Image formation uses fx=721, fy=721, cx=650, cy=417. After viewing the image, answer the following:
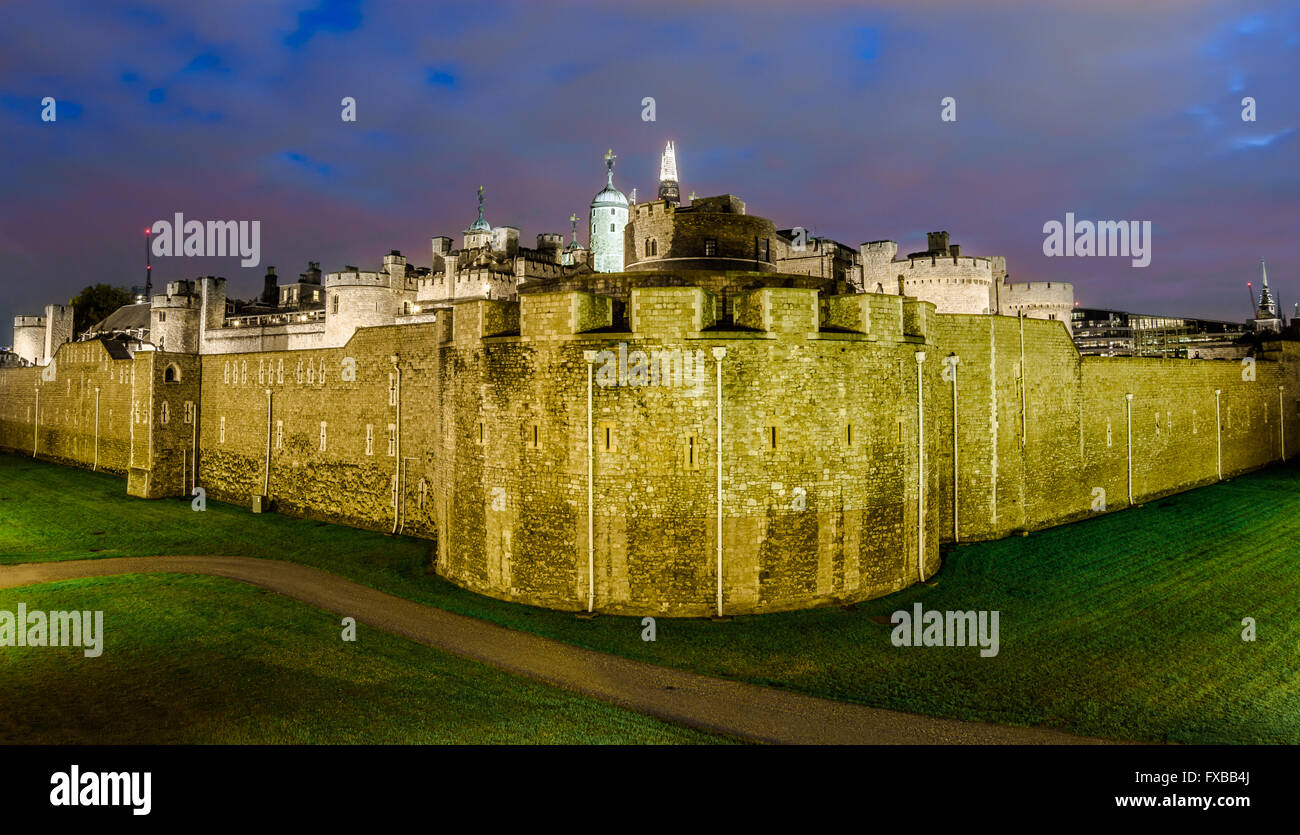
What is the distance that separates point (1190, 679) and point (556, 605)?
41.0 feet

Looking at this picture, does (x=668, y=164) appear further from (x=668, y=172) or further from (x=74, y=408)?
(x=74, y=408)

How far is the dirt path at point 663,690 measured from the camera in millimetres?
10906

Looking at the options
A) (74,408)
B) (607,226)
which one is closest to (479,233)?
(607,226)

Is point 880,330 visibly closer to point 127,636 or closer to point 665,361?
point 665,361

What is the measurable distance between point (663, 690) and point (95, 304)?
9301cm

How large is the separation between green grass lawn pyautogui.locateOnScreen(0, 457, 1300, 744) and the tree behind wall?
62.6 m

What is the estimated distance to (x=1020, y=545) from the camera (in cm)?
2288

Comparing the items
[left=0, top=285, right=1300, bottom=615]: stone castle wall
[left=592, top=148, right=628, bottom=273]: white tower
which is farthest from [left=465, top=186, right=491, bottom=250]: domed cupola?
[left=0, top=285, right=1300, bottom=615]: stone castle wall

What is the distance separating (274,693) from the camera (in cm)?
1198

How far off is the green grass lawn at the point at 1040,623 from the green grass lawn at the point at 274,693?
273 cm

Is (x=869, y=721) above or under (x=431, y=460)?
under

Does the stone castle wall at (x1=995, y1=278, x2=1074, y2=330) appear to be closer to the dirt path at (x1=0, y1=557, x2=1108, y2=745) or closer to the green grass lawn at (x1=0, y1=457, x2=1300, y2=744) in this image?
the green grass lawn at (x1=0, y1=457, x2=1300, y2=744)

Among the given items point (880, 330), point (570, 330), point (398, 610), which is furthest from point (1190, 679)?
point (398, 610)

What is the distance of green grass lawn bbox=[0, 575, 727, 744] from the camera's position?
1058cm
